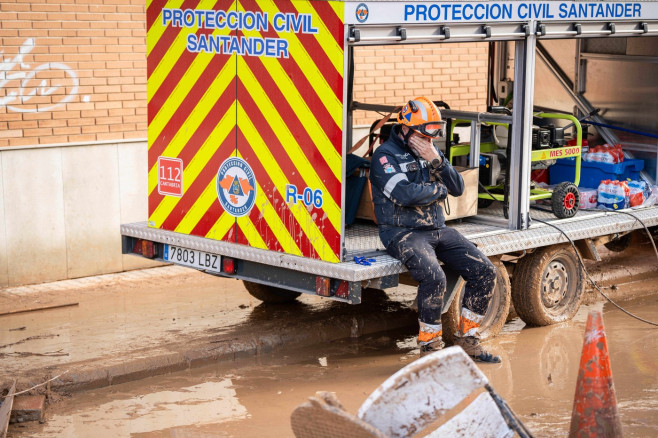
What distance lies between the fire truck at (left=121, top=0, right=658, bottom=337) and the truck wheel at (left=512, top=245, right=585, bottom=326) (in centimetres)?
1

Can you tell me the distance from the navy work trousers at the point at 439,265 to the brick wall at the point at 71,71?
3639mm

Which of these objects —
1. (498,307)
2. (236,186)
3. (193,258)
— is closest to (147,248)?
(193,258)

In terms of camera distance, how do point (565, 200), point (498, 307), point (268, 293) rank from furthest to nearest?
point (268, 293) → point (565, 200) → point (498, 307)

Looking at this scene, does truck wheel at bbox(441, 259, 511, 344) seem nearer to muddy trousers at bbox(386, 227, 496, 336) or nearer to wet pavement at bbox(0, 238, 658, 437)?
wet pavement at bbox(0, 238, 658, 437)

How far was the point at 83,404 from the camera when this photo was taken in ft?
21.0

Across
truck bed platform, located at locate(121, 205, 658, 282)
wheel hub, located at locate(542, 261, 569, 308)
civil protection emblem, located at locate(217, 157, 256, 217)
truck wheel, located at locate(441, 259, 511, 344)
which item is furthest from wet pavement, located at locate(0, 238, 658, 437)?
civil protection emblem, located at locate(217, 157, 256, 217)

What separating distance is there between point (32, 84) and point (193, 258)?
2.60 m

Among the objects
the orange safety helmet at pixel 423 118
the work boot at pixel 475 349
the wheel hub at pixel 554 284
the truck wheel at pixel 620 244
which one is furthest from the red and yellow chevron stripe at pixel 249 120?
the truck wheel at pixel 620 244

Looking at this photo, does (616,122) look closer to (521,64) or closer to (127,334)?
(521,64)

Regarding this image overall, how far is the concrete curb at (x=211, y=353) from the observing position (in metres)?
6.66

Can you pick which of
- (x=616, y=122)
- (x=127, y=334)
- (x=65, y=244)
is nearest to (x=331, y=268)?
(x=127, y=334)

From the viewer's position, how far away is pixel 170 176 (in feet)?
25.4

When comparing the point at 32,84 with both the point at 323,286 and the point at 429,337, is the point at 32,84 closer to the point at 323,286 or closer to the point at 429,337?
the point at 323,286

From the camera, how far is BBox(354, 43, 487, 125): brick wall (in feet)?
36.2
